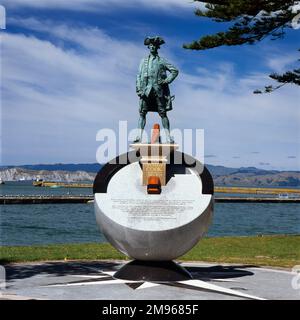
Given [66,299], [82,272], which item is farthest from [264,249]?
[66,299]

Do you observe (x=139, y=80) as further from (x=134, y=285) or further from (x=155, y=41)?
(x=134, y=285)

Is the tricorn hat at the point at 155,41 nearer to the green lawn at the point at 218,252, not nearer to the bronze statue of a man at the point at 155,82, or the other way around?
the bronze statue of a man at the point at 155,82

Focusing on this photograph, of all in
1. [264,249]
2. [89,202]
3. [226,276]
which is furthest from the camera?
[89,202]

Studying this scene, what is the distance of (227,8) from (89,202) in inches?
2485

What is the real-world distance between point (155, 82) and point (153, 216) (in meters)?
2.65

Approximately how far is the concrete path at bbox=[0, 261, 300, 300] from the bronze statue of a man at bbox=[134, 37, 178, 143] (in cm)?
280

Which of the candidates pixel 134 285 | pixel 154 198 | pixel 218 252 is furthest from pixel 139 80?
pixel 218 252

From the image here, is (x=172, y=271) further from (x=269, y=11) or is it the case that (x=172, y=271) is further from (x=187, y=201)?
(x=269, y=11)

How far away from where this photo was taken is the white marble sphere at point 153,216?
1026 cm

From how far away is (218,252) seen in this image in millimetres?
17391

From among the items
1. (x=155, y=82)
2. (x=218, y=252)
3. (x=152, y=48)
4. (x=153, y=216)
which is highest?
(x=152, y=48)

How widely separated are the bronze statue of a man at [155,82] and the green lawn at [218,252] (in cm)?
467

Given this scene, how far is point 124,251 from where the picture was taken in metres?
10.7

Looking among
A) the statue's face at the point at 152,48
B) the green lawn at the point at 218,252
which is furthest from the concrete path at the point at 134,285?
the statue's face at the point at 152,48
